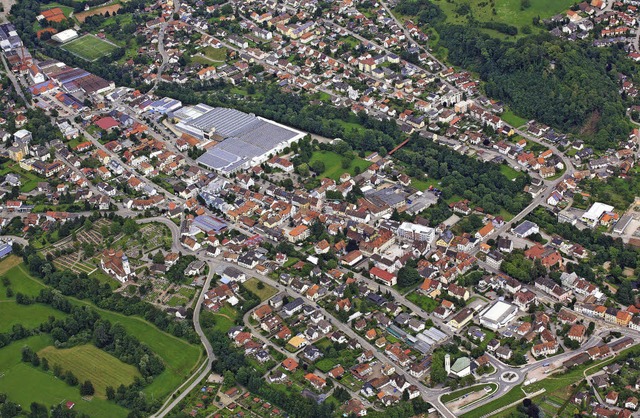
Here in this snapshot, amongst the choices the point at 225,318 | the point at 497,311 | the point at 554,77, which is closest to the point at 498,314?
the point at 497,311

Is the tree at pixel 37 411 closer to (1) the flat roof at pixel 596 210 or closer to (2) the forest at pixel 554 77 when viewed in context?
(1) the flat roof at pixel 596 210

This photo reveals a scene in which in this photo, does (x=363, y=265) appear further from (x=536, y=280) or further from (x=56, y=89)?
(x=56, y=89)

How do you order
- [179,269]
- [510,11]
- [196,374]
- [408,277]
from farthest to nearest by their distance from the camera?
[510,11]
[179,269]
[408,277]
[196,374]

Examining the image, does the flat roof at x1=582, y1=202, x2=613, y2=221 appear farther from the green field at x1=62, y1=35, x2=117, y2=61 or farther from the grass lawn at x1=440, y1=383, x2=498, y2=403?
the green field at x1=62, y1=35, x2=117, y2=61

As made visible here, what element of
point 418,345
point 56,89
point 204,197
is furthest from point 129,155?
point 418,345

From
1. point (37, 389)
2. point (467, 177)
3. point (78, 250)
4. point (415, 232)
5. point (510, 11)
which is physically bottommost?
point (78, 250)

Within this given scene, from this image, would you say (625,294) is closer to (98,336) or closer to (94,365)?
(98,336)

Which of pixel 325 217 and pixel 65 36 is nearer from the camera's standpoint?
pixel 325 217
